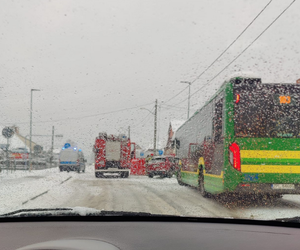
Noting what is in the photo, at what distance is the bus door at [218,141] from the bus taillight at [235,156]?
339mm

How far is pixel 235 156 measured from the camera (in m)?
8.11

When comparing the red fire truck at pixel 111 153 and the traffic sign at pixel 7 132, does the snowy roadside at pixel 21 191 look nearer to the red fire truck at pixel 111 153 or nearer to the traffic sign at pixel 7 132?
the traffic sign at pixel 7 132

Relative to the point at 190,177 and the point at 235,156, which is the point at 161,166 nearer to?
the point at 190,177

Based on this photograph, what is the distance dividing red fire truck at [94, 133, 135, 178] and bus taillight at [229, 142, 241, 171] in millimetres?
11997

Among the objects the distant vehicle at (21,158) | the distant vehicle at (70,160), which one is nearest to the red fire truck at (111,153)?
the distant vehicle at (70,160)

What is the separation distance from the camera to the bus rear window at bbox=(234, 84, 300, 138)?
7957 millimetres

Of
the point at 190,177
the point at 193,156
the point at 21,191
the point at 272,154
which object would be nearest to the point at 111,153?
the point at 190,177

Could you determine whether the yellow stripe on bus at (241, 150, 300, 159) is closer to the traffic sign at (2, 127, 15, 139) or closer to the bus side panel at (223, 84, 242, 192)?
the bus side panel at (223, 84, 242, 192)

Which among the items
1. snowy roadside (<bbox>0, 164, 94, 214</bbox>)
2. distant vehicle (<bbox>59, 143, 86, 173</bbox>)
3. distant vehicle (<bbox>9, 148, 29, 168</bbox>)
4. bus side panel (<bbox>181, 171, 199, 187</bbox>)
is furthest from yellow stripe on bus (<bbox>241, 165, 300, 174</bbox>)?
distant vehicle (<bbox>9, 148, 29, 168</bbox>)

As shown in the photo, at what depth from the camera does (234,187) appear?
796 centimetres

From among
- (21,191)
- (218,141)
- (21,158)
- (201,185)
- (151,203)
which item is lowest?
(21,158)

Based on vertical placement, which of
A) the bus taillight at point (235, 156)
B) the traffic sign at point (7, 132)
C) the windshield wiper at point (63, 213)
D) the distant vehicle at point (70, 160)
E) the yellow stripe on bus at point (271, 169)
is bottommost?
the distant vehicle at point (70, 160)

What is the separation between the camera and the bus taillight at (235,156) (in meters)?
8.03

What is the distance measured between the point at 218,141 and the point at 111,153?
11774 millimetres
